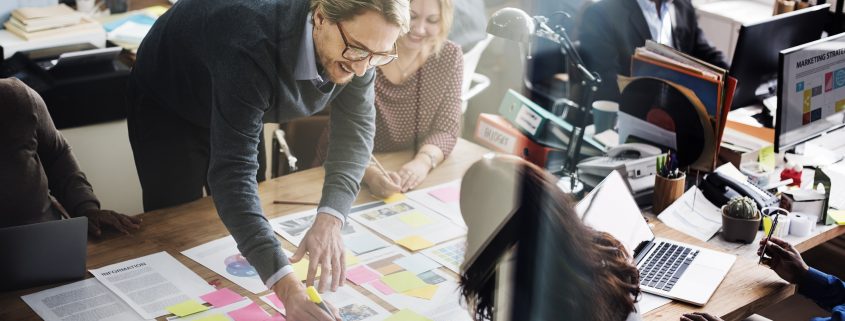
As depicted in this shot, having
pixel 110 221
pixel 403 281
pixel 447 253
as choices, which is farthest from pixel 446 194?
pixel 110 221

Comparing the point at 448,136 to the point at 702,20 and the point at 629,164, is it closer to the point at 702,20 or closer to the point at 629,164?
the point at 629,164

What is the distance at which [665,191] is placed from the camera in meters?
1.93

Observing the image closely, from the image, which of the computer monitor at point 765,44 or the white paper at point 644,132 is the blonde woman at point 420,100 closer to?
the white paper at point 644,132

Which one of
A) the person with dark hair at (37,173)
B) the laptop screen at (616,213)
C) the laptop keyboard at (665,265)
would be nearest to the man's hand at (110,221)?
the person with dark hair at (37,173)

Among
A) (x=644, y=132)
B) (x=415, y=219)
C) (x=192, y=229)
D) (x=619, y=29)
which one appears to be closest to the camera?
(x=192, y=229)

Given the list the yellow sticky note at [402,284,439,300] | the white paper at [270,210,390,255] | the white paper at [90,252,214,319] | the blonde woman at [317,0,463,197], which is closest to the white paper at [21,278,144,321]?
the white paper at [90,252,214,319]

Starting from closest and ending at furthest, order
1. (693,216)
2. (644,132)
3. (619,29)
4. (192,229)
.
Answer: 1. (192,229)
2. (693,216)
3. (644,132)
4. (619,29)

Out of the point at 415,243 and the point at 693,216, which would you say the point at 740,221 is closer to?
the point at 693,216

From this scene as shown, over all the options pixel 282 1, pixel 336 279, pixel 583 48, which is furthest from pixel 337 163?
pixel 583 48

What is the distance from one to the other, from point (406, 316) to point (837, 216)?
1.07 m

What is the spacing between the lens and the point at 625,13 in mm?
2830

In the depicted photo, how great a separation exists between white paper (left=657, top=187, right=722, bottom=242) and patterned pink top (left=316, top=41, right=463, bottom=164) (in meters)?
0.52

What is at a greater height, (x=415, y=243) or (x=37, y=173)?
(x=37, y=173)

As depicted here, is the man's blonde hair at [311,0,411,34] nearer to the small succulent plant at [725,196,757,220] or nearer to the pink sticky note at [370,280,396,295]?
the pink sticky note at [370,280,396,295]
